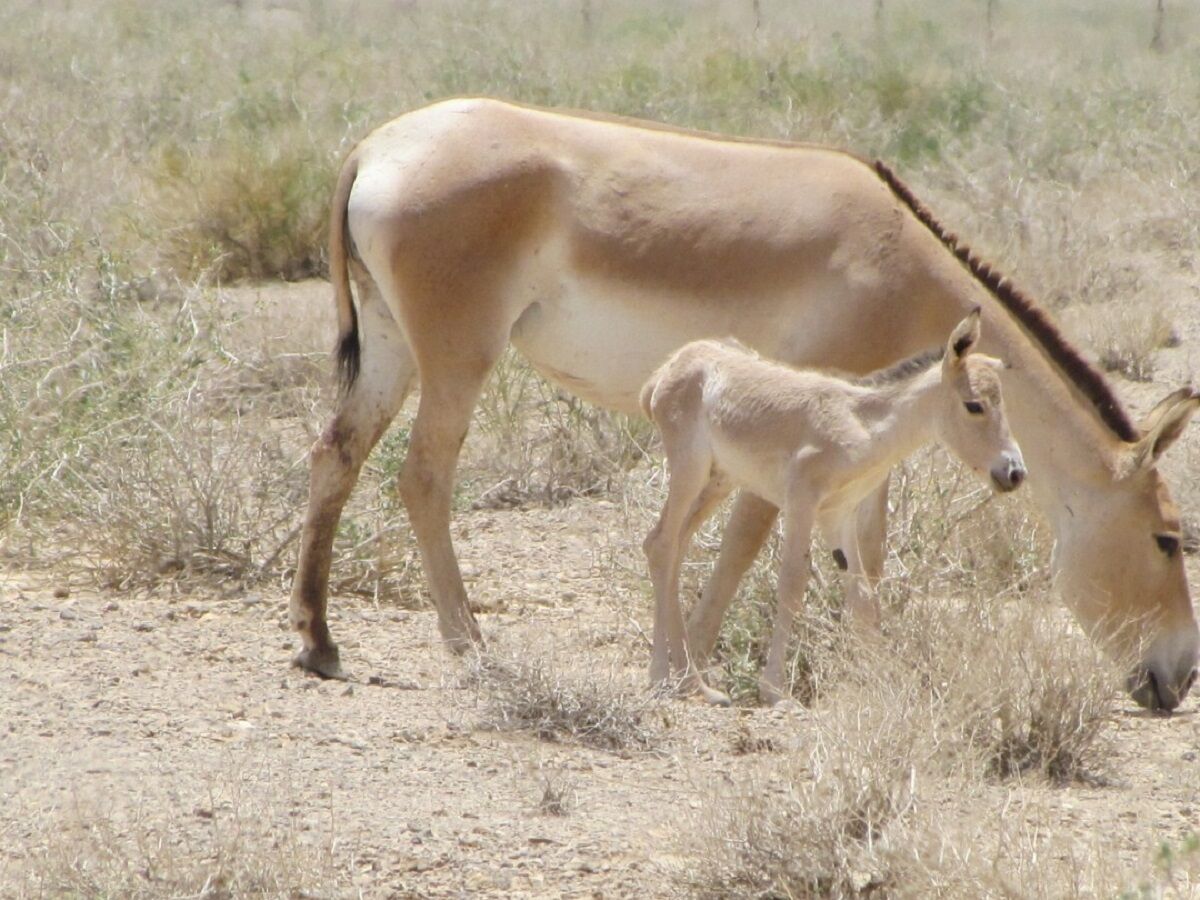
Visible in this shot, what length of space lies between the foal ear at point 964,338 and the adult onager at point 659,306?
33.1 inches

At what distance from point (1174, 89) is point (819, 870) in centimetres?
1703

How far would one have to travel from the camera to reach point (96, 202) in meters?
13.7

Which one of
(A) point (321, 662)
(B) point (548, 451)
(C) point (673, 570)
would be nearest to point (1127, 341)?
(B) point (548, 451)

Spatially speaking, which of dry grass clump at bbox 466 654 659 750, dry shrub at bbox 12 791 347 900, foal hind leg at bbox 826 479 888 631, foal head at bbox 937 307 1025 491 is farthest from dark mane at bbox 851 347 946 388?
dry shrub at bbox 12 791 347 900

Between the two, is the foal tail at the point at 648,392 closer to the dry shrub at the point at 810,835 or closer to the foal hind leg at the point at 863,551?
the foal hind leg at the point at 863,551

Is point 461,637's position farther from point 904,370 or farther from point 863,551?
point 904,370

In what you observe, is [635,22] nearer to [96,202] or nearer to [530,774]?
[96,202]

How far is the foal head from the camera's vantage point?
5730mm

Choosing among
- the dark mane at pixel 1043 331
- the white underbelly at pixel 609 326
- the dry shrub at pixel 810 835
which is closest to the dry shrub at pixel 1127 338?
the dark mane at pixel 1043 331

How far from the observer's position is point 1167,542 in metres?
6.51

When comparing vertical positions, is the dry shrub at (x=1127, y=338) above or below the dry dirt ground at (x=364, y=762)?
below

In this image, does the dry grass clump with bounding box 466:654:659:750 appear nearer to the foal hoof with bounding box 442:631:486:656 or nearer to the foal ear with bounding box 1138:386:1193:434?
the foal hoof with bounding box 442:631:486:656

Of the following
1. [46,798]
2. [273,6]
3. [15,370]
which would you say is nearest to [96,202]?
[15,370]

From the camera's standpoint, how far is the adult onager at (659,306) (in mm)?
6551
